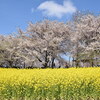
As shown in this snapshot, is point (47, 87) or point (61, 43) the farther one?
point (61, 43)

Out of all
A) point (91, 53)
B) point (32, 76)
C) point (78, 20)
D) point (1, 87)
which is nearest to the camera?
point (1, 87)

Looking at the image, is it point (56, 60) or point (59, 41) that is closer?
point (59, 41)

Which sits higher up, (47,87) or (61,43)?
(61,43)

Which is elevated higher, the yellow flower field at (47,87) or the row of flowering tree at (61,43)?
the row of flowering tree at (61,43)

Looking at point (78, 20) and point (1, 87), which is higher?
point (78, 20)

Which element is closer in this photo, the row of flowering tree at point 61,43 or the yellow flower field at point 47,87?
the yellow flower field at point 47,87

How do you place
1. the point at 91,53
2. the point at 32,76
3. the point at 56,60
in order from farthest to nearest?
the point at 56,60
the point at 91,53
the point at 32,76

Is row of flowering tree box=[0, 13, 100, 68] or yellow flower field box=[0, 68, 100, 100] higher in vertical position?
row of flowering tree box=[0, 13, 100, 68]

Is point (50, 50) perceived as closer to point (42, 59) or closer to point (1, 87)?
point (42, 59)

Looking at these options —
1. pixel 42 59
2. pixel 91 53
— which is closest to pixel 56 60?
pixel 42 59

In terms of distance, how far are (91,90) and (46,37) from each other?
21216 millimetres

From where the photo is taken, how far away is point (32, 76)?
11.7 metres

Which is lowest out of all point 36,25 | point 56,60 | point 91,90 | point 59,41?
point 91,90

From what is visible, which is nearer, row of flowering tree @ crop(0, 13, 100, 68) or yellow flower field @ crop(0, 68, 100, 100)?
yellow flower field @ crop(0, 68, 100, 100)
